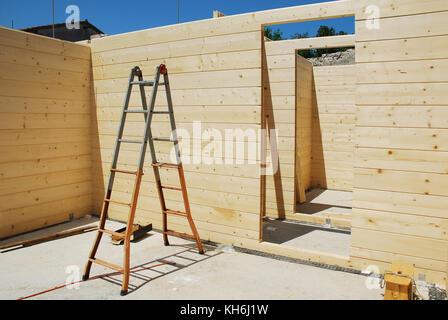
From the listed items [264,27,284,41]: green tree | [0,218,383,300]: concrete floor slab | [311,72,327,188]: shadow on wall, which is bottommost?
[0,218,383,300]: concrete floor slab

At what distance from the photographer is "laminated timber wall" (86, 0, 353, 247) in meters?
3.51

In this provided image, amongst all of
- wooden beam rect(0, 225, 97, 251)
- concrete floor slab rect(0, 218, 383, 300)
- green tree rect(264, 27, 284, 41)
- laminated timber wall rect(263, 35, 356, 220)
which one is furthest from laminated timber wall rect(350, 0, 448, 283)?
green tree rect(264, 27, 284, 41)

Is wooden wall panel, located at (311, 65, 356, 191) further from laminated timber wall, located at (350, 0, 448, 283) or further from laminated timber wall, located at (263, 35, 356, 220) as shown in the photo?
laminated timber wall, located at (350, 0, 448, 283)

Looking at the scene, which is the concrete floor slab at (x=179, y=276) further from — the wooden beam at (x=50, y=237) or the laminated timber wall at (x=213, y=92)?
the laminated timber wall at (x=213, y=92)

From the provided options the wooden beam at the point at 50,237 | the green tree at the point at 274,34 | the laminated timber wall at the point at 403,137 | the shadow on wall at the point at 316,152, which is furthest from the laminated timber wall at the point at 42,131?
the green tree at the point at 274,34

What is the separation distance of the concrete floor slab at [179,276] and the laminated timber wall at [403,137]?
50 cm

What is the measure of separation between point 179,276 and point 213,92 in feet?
6.40

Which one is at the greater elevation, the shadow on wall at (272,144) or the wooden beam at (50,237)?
the shadow on wall at (272,144)

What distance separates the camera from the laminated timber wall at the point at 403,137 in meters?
2.72

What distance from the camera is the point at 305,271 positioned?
126 inches

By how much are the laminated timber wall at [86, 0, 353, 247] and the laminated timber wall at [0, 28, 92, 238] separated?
688 millimetres

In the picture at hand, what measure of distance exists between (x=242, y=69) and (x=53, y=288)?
2694 mm
